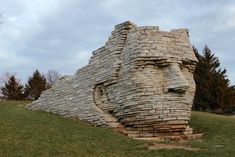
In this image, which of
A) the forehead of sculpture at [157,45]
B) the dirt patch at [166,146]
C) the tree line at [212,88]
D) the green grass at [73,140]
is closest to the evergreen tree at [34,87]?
the tree line at [212,88]

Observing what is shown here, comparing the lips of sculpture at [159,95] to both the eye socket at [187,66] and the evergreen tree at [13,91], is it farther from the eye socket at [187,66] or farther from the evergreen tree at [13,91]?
the evergreen tree at [13,91]

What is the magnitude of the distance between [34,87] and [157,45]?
33125 mm

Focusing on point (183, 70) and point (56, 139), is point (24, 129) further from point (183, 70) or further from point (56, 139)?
point (183, 70)

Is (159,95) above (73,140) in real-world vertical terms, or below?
above

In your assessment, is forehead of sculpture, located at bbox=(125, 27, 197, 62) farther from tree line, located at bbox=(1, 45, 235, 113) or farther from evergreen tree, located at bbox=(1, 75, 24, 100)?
evergreen tree, located at bbox=(1, 75, 24, 100)

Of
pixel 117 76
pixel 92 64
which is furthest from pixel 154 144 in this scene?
pixel 92 64

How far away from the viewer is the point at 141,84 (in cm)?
1783

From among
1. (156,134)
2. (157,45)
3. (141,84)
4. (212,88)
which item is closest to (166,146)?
(156,134)

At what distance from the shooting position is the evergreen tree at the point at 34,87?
48916 millimetres

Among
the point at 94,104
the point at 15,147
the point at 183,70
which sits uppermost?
the point at 183,70

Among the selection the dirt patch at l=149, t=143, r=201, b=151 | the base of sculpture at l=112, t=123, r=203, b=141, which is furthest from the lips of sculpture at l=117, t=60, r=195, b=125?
the dirt patch at l=149, t=143, r=201, b=151

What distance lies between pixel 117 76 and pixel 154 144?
409cm

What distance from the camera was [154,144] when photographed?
1595cm

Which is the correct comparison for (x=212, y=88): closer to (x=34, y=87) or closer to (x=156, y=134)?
(x=34, y=87)
